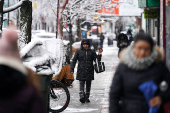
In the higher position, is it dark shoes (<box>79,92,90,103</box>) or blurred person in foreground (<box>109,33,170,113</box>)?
blurred person in foreground (<box>109,33,170,113</box>)

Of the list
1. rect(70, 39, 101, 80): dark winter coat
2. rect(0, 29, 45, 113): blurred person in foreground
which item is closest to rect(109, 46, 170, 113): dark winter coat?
rect(0, 29, 45, 113): blurred person in foreground

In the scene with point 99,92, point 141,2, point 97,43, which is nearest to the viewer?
point 99,92

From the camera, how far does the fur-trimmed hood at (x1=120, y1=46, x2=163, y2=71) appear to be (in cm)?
373

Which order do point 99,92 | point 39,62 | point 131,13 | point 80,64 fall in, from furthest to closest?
point 131,13
point 99,92
point 80,64
point 39,62

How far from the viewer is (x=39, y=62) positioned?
694 cm

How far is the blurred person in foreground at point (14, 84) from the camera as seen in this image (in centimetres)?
246

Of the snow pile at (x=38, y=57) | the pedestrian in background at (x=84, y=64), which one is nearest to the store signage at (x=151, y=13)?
the pedestrian in background at (x=84, y=64)

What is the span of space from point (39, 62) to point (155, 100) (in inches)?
138

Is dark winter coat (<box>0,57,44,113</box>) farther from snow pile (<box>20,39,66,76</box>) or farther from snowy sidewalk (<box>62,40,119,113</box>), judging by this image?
snowy sidewalk (<box>62,40,119,113</box>)

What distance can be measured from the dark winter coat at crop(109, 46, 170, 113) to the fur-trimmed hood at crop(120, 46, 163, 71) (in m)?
0.01

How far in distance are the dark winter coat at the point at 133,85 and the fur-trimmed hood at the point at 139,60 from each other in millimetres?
12

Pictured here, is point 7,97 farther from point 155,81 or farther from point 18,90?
point 155,81

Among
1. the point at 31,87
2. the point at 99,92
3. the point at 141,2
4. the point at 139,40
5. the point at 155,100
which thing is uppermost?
the point at 141,2

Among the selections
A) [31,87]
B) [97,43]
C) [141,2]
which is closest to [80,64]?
[31,87]
